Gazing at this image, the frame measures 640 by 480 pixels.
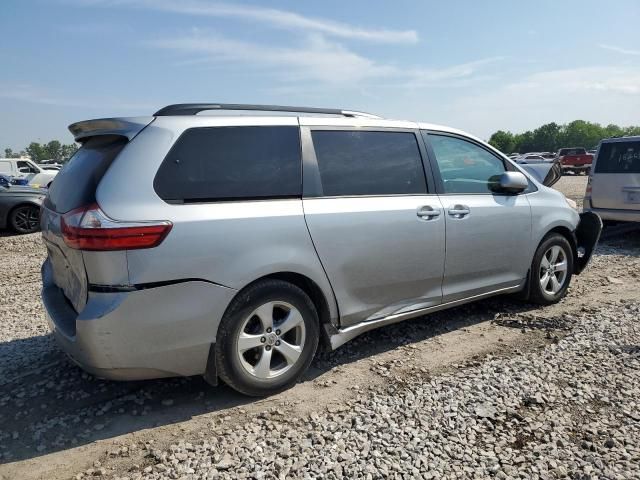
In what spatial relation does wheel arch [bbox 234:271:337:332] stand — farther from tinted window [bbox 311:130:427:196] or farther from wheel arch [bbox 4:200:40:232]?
wheel arch [bbox 4:200:40:232]

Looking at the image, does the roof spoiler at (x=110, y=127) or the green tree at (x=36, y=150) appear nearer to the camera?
the roof spoiler at (x=110, y=127)

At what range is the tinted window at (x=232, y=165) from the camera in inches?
115

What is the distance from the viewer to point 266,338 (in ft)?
10.4

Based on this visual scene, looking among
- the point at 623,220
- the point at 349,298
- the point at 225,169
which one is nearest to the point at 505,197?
the point at 349,298

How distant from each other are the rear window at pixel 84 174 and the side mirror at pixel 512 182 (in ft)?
10.3

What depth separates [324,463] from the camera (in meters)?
2.59

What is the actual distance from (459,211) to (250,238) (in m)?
1.91

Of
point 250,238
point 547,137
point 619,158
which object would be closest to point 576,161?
point 619,158

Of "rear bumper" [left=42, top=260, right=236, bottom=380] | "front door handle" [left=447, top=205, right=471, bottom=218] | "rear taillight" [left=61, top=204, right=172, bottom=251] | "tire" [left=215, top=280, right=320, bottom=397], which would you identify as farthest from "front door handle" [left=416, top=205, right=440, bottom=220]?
"rear taillight" [left=61, top=204, right=172, bottom=251]

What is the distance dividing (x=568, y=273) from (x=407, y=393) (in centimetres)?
285

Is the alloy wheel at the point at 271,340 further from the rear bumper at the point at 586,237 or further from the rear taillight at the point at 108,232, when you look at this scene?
the rear bumper at the point at 586,237

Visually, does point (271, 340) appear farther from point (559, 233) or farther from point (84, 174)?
point (559, 233)

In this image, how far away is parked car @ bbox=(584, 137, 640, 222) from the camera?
8.39 meters

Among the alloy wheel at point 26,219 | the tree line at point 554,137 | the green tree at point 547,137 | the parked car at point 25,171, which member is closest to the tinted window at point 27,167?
the parked car at point 25,171
